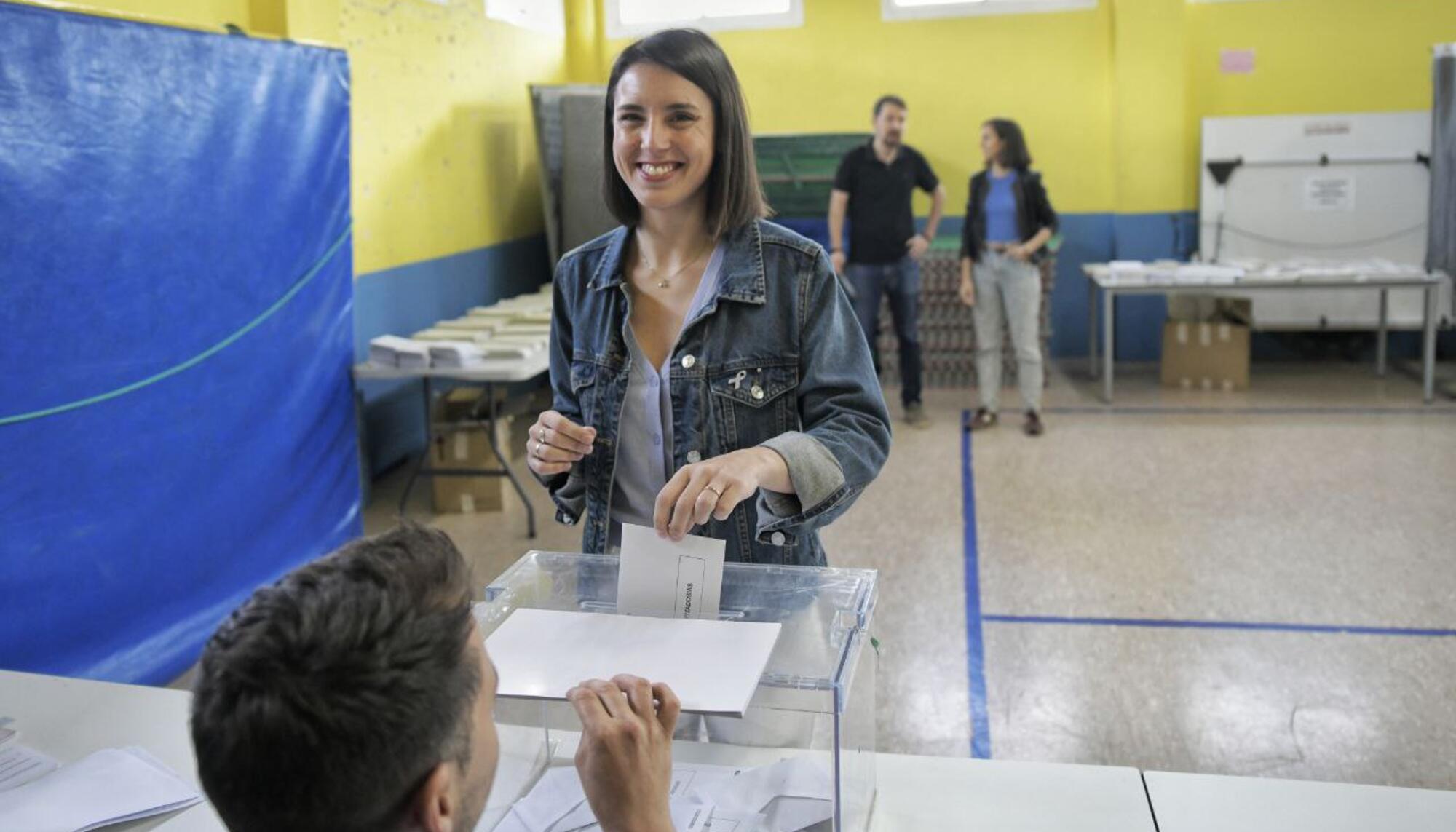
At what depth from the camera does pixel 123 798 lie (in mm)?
1510

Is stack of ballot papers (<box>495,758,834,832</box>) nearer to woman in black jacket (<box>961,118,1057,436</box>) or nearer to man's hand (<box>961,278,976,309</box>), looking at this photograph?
woman in black jacket (<box>961,118,1057,436</box>)

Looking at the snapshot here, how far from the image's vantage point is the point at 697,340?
1.65 metres

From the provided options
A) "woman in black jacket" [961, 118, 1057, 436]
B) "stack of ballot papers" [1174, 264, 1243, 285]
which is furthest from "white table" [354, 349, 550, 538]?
"stack of ballot papers" [1174, 264, 1243, 285]

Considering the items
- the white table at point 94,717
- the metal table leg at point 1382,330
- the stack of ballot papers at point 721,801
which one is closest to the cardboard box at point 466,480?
the white table at point 94,717

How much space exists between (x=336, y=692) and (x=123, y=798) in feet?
2.84

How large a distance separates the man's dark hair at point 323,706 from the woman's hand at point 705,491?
474 millimetres

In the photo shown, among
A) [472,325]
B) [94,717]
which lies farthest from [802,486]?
[472,325]

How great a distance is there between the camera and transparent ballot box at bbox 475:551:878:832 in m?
1.25

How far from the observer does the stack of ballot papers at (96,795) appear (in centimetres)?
147

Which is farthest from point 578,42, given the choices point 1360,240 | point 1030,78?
point 1360,240

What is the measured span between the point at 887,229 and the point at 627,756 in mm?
5689

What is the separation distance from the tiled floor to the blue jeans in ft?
1.08

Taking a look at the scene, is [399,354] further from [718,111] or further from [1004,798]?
[1004,798]

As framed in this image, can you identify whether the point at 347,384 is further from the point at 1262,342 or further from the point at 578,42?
the point at 1262,342
